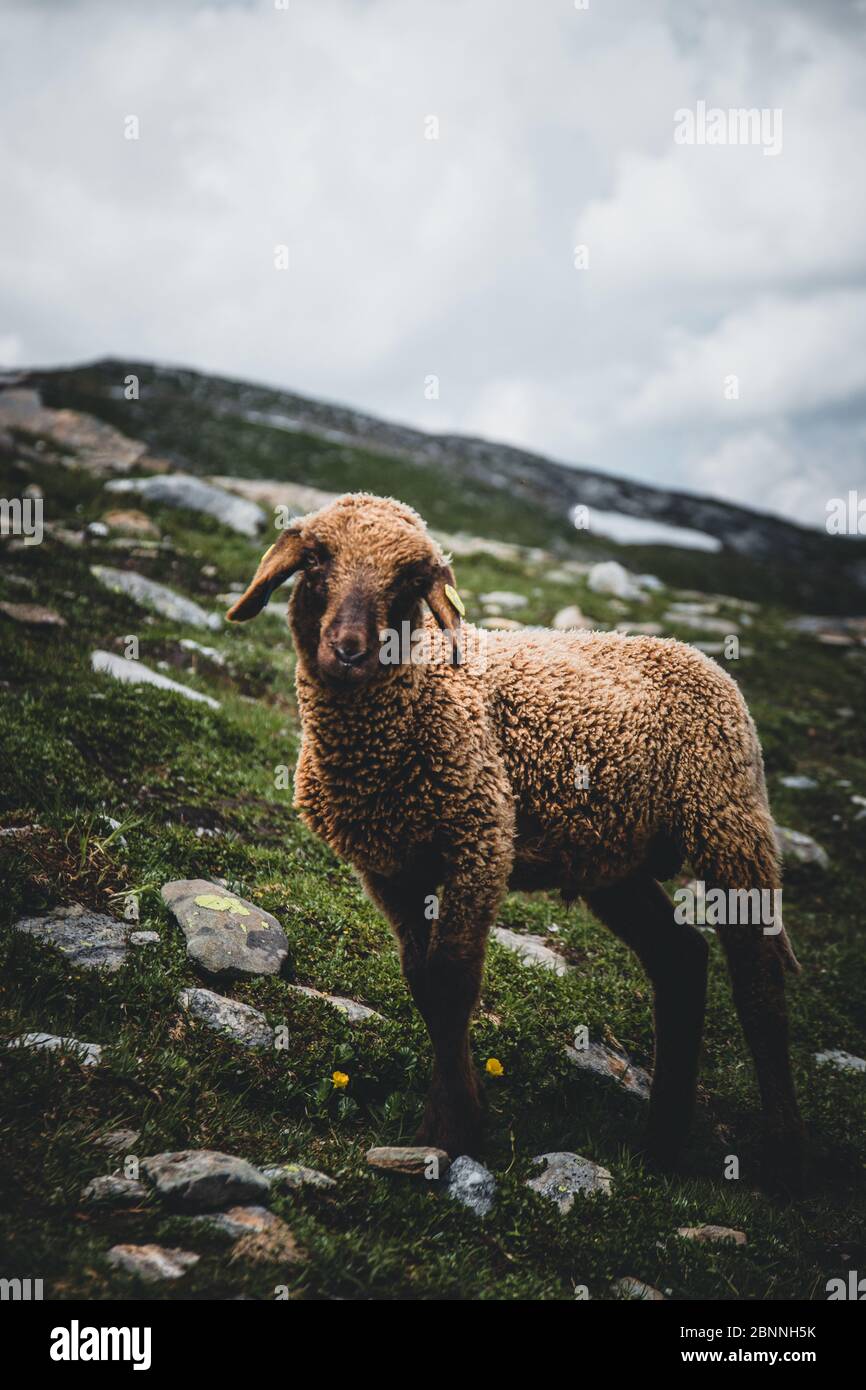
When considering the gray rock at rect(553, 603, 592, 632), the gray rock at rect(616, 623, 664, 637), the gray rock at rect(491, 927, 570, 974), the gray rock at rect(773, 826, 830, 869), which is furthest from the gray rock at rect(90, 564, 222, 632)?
the gray rock at rect(616, 623, 664, 637)

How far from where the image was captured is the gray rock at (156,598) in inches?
461

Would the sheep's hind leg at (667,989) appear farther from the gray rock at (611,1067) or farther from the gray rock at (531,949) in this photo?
the gray rock at (531,949)

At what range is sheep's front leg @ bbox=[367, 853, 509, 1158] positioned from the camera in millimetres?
4223

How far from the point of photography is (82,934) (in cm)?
497

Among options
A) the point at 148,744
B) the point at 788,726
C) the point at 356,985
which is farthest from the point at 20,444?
the point at 356,985

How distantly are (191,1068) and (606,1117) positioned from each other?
2.56m

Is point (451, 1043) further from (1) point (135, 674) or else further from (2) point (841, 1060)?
(1) point (135, 674)

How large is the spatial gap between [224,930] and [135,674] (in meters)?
4.40

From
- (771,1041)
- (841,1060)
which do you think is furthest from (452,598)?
(841,1060)

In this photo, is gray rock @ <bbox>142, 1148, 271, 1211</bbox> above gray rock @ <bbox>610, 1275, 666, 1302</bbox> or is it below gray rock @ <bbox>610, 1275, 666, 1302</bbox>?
above

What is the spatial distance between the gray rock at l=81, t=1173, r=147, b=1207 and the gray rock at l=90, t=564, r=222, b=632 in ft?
29.3

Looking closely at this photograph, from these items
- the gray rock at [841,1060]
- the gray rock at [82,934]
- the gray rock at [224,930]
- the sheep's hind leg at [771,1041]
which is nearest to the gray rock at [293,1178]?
the gray rock at [224,930]

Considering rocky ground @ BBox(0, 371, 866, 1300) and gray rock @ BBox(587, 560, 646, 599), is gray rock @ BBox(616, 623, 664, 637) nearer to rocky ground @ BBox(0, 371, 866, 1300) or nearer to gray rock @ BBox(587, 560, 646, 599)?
gray rock @ BBox(587, 560, 646, 599)
